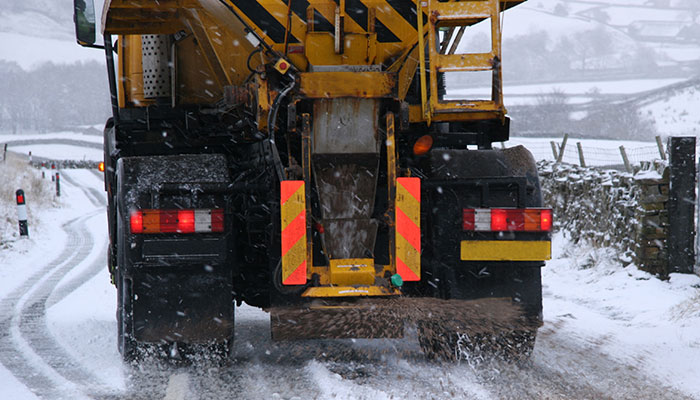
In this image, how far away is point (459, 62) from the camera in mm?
4809

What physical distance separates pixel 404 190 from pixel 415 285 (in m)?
0.87

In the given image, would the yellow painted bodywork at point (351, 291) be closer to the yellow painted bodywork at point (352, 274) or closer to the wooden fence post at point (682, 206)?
the yellow painted bodywork at point (352, 274)

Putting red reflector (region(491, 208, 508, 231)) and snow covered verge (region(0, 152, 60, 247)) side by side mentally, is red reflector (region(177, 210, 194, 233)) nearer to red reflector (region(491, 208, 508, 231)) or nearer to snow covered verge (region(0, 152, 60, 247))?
red reflector (region(491, 208, 508, 231))

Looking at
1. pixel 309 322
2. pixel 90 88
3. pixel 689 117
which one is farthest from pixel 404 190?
pixel 90 88

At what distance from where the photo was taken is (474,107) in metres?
4.82

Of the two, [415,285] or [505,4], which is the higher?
[505,4]

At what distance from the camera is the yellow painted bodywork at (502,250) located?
192 inches

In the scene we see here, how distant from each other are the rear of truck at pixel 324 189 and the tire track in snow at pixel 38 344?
1.49 feet

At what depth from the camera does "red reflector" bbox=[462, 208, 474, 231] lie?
4.87 metres

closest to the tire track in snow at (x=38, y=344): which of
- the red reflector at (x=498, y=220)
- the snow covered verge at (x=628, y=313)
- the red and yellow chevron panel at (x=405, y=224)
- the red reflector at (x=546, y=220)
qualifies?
the red and yellow chevron panel at (x=405, y=224)

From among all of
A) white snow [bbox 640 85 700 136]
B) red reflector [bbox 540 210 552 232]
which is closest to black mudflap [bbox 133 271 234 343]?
red reflector [bbox 540 210 552 232]

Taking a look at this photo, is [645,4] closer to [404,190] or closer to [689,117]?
[689,117]

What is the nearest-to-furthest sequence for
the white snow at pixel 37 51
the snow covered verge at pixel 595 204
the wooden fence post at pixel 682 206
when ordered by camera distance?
the wooden fence post at pixel 682 206 < the snow covered verge at pixel 595 204 < the white snow at pixel 37 51

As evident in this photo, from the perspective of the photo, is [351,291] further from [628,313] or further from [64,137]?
[64,137]
